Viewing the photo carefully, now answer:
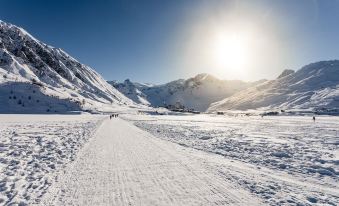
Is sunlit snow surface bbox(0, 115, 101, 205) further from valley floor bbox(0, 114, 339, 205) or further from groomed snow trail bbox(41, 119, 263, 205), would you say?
groomed snow trail bbox(41, 119, 263, 205)

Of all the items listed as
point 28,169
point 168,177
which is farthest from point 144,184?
point 28,169

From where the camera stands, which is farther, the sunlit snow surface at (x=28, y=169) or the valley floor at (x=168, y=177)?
the sunlit snow surface at (x=28, y=169)

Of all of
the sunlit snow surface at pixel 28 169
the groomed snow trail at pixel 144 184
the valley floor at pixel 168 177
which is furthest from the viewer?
the sunlit snow surface at pixel 28 169

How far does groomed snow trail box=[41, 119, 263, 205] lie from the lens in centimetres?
833

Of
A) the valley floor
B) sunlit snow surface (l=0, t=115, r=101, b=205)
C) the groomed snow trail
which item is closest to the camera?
the groomed snow trail

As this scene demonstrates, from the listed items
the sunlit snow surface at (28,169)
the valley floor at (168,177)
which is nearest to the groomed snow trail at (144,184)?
the valley floor at (168,177)

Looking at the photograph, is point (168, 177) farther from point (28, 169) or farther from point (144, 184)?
point (28, 169)

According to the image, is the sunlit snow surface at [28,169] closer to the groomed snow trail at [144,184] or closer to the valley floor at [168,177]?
the valley floor at [168,177]

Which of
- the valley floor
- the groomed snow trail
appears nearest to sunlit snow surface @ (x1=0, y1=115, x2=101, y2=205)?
the valley floor

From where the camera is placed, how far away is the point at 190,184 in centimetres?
996

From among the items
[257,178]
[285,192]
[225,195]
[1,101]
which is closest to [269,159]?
[257,178]

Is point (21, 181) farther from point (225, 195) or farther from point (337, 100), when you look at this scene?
point (337, 100)

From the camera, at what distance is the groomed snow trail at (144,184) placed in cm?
833

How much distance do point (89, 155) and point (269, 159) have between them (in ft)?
30.0
